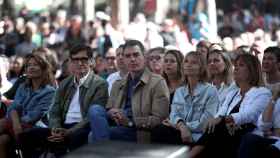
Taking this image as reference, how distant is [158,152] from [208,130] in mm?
3503

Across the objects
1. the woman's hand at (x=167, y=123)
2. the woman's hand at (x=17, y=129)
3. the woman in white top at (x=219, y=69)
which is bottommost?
the woman's hand at (x=17, y=129)

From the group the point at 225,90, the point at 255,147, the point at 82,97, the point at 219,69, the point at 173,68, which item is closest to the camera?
the point at 255,147

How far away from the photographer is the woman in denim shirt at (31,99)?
895 centimetres

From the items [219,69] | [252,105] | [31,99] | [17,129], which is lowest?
[17,129]

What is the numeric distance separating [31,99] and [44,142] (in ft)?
2.53

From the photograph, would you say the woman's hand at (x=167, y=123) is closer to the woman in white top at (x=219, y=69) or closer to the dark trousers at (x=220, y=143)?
the dark trousers at (x=220, y=143)

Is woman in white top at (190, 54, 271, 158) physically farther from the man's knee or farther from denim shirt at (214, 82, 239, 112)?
the man's knee

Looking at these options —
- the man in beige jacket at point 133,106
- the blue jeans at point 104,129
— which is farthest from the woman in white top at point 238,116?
the blue jeans at point 104,129

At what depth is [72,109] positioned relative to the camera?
351 inches

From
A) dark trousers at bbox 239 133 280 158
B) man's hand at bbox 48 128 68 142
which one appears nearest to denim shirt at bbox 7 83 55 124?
man's hand at bbox 48 128 68 142

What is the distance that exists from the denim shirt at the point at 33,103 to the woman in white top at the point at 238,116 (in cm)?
224

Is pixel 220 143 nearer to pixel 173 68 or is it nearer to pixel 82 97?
pixel 173 68

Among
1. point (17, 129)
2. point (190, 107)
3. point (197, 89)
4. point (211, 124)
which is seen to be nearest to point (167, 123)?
point (190, 107)

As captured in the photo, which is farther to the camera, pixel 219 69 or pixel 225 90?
pixel 219 69
